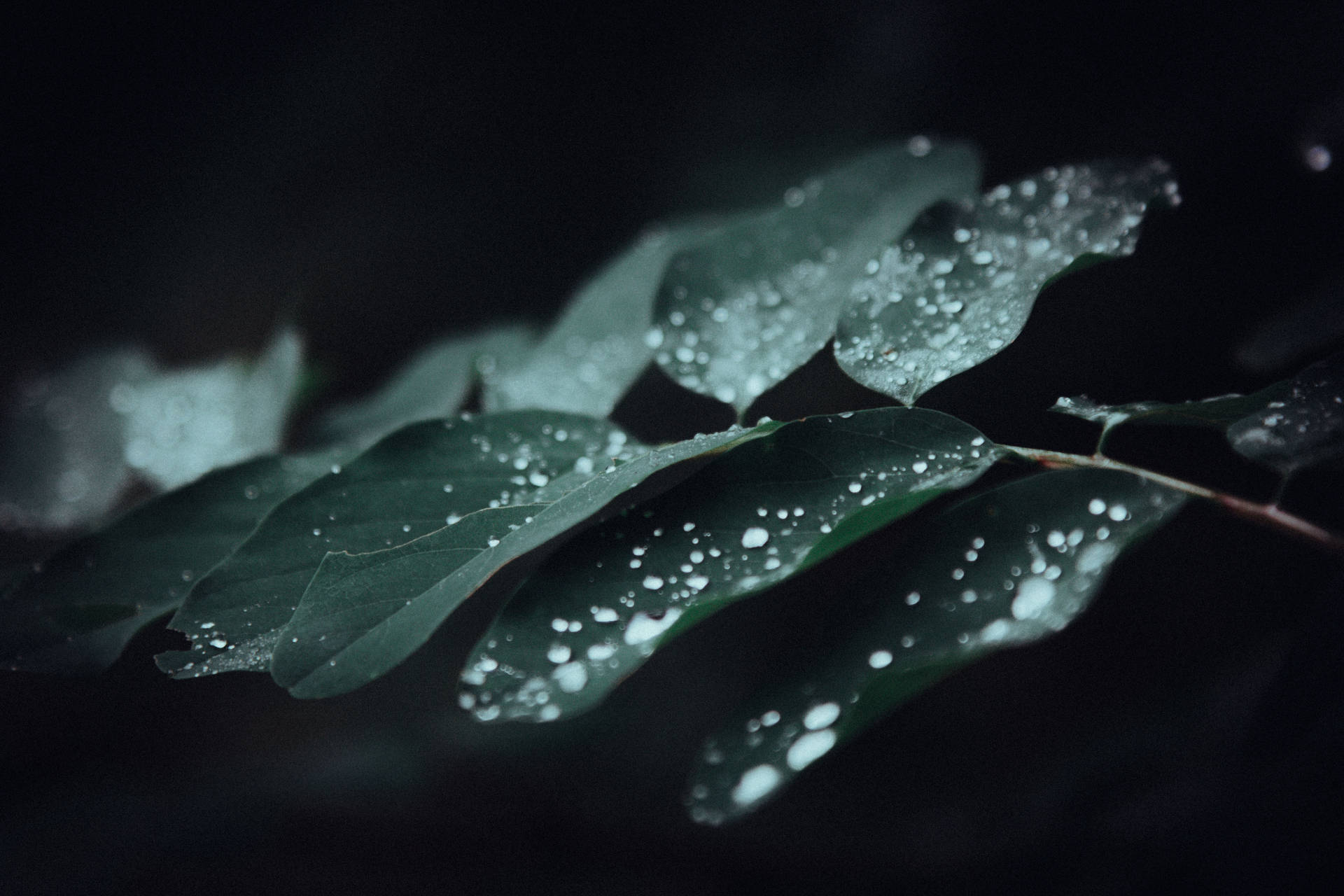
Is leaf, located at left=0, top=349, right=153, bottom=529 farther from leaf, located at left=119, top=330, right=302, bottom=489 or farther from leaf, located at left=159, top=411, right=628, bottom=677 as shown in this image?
leaf, located at left=159, top=411, right=628, bottom=677

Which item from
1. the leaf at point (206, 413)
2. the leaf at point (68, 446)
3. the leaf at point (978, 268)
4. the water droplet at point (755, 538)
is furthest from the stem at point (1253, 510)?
the leaf at point (68, 446)

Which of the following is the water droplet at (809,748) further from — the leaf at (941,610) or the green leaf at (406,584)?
the green leaf at (406,584)

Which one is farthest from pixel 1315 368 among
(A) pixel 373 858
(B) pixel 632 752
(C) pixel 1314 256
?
(A) pixel 373 858

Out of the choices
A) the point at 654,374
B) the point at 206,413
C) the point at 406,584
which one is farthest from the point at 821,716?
the point at 206,413

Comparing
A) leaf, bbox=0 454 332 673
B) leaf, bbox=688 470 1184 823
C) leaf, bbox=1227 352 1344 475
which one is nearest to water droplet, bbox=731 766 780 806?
leaf, bbox=688 470 1184 823

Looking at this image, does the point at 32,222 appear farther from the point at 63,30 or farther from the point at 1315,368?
the point at 1315,368
